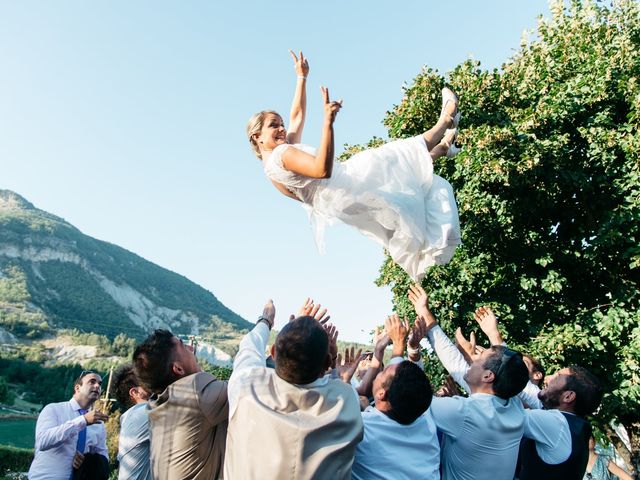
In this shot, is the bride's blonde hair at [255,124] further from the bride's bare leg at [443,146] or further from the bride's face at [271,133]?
the bride's bare leg at [443,146]

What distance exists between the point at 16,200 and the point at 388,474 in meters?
182

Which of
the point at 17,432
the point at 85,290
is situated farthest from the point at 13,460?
the point at 85,290

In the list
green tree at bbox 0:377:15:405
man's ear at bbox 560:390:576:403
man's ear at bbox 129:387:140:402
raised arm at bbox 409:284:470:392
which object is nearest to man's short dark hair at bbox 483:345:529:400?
raised arm at bbox 409:284:470:392

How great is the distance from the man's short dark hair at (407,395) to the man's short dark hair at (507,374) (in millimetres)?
682

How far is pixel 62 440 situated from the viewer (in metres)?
4.19

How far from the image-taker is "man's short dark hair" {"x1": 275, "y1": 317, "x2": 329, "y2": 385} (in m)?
2.19

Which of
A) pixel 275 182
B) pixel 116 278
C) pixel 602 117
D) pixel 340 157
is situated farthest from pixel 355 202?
pixel 116 278

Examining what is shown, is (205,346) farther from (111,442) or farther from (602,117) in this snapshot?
(602,117)

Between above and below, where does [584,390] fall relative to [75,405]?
above

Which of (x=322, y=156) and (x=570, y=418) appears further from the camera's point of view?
(x=570, y=418)

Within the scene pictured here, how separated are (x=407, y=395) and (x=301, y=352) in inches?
24.5

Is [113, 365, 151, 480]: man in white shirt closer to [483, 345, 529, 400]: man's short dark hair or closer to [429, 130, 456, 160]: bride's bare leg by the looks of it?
[483, 345, 529, 400]: man's short dark hair

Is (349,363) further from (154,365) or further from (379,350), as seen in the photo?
(154,365)

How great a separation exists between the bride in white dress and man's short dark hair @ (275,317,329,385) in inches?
54.6
